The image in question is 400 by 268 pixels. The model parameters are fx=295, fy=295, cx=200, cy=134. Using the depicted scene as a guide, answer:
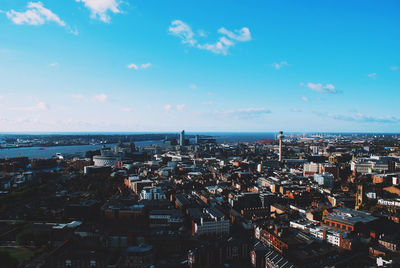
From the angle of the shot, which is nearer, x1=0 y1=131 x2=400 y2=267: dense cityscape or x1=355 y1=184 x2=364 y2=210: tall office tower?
x1=0 y1=131 x2=400 y2=267: dense cityscape

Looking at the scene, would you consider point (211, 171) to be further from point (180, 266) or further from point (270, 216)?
point (180, 266)

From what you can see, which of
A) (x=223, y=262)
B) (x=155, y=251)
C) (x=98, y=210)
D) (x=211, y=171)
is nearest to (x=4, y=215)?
(x=98, y=210)

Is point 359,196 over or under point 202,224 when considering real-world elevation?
over

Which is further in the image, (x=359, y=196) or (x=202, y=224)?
(x=359, y=196)

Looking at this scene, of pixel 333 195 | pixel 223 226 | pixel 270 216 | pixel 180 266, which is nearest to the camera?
pixel 180 266

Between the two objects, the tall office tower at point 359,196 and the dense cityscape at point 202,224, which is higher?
the tall office tower at point 359,196

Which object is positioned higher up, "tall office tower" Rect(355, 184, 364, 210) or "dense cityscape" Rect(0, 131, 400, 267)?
"tall office tower" Rect(355, 184, 364, 210)

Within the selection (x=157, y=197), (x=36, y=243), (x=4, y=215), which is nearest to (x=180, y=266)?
(x=36, y=243)

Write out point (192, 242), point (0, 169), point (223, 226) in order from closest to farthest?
point (192, 242), point (223, 226), point (0, 169)

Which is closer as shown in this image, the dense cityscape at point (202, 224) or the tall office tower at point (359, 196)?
the dense cityscape at point (202, 224)

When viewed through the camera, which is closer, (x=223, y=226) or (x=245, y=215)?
(x=223, y=226)

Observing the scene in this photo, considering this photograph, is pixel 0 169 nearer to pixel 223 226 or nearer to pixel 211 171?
pixel 211 171
